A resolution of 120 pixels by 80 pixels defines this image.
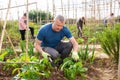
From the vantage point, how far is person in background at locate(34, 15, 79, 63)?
598 cm

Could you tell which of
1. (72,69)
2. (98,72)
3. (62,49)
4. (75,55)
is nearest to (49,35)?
(62,49)

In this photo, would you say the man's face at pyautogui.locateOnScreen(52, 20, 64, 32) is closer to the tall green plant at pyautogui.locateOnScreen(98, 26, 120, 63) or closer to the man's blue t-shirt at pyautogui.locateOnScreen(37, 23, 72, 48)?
the man's blue t-shirt at pyautogui.locateOnScreen(37, 23, 72, 48)

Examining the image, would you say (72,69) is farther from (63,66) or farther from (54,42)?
(54,42)

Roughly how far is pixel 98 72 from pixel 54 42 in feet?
3.49

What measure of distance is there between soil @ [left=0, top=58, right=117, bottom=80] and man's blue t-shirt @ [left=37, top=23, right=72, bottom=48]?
2.59 ft

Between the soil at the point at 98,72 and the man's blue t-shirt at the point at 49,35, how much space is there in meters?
0.79

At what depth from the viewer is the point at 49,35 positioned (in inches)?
239

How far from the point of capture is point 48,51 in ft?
19.9

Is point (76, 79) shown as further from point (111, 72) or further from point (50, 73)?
point (111, 72)

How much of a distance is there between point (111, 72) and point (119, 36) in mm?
761

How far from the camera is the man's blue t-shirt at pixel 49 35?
5.99 metres

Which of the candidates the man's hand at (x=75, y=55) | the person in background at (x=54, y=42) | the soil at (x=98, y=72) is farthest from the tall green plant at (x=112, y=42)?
the man's hand at (x=75, y=55)

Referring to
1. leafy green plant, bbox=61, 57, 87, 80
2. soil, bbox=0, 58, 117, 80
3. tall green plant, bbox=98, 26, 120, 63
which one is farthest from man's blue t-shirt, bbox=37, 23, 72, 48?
tall green plant, bbox=98, 26, 120, 63

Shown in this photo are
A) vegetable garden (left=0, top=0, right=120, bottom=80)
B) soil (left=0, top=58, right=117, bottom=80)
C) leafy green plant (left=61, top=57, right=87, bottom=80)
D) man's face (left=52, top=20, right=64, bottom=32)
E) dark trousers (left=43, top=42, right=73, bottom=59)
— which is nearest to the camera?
vegetable garden (left=0, top=0, right=120, bottom=80)
